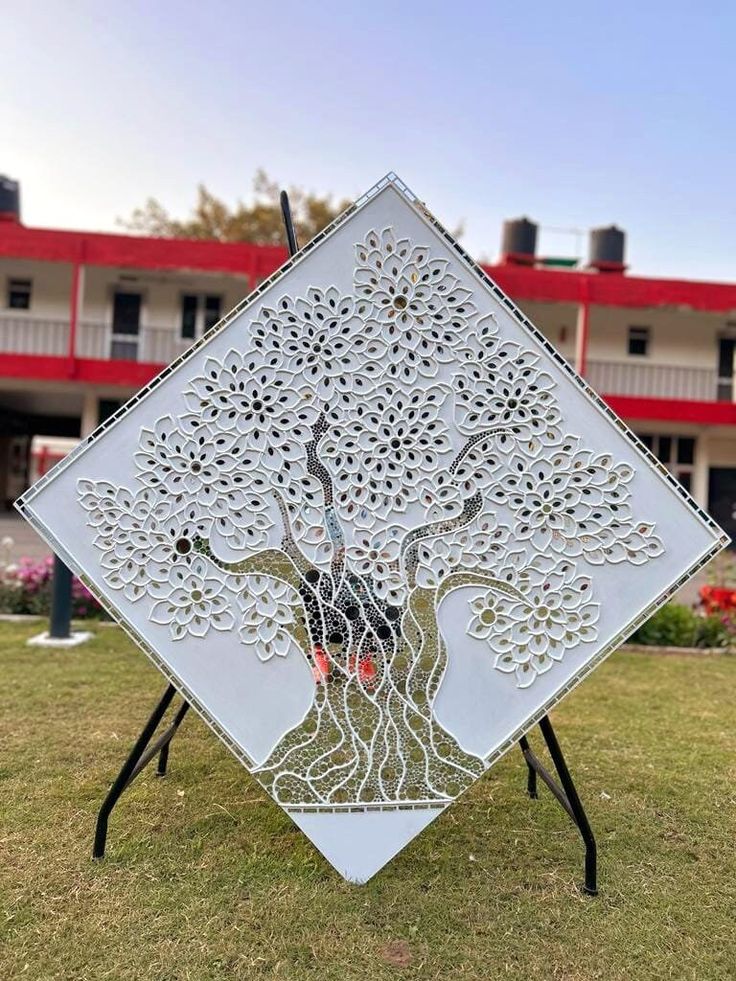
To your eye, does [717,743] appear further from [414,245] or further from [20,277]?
[20,277]

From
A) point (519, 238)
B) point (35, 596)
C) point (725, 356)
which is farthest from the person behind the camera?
point (519, 238)

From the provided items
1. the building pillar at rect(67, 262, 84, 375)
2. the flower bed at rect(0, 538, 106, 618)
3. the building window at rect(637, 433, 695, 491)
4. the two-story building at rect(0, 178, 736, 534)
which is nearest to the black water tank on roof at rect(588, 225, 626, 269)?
the two-story building at rect(0, 178, 736, 534)

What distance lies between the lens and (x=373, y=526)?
7.52 feet

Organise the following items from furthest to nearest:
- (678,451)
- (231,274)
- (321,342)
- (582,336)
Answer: (678,451) < (582,336) < (231,274) < (321,342)

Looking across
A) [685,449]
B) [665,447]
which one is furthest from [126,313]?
[685,449]

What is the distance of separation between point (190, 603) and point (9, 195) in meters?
17.4

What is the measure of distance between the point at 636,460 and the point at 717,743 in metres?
2.28

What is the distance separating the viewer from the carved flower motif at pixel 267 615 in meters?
2.24

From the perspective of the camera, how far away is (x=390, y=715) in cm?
229

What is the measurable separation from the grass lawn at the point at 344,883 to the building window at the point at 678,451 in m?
13.3

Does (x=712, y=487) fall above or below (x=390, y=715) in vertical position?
above

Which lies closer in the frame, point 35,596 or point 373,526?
point 373,526

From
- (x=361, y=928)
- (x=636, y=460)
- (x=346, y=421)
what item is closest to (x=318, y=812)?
(x=361, y=928)

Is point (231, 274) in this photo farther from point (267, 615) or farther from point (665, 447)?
point (267, 615)
